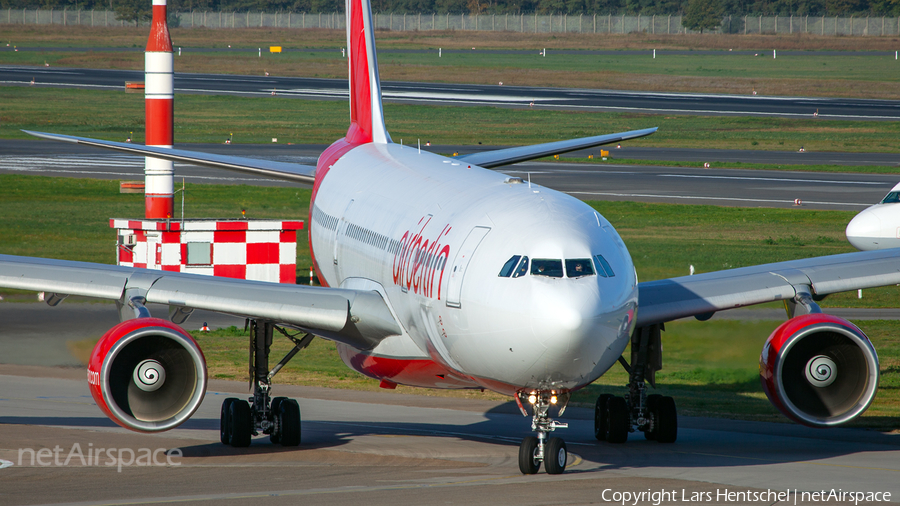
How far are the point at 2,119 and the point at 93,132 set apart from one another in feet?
34.2

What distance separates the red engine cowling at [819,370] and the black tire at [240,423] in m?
7.85

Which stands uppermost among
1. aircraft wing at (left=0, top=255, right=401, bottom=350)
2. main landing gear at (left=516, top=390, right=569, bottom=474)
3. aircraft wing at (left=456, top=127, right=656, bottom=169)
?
aircraft wing at (left=456, top=127, right=656, bottom=169)

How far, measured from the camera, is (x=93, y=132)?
7506 cm

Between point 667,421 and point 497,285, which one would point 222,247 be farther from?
point 497,285

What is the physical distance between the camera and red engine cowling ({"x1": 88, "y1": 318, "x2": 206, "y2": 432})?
1560cm

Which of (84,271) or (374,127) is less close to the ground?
(374,127)

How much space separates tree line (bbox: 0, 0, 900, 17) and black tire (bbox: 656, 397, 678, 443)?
160 meters

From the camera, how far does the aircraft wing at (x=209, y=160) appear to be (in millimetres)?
23891

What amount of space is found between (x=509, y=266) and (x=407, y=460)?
15.1ft

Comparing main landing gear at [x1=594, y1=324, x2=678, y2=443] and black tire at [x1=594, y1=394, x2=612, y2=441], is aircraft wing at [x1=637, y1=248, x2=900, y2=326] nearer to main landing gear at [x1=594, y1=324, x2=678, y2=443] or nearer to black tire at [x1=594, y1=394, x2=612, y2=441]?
main landing gear at [x1=594, y1=324, x2=678, y2=443]

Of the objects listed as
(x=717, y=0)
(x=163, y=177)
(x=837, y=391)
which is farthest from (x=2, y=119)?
(x=717, y=0)

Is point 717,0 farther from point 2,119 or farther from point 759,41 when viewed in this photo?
point 2,119

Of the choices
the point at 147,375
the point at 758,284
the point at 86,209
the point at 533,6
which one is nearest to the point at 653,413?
the point at 758,284

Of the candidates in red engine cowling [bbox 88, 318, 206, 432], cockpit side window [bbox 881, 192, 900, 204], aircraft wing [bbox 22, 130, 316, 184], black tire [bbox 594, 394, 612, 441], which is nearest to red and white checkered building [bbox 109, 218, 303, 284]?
aircraft wing [bbox 22, 130, 316, 184]
